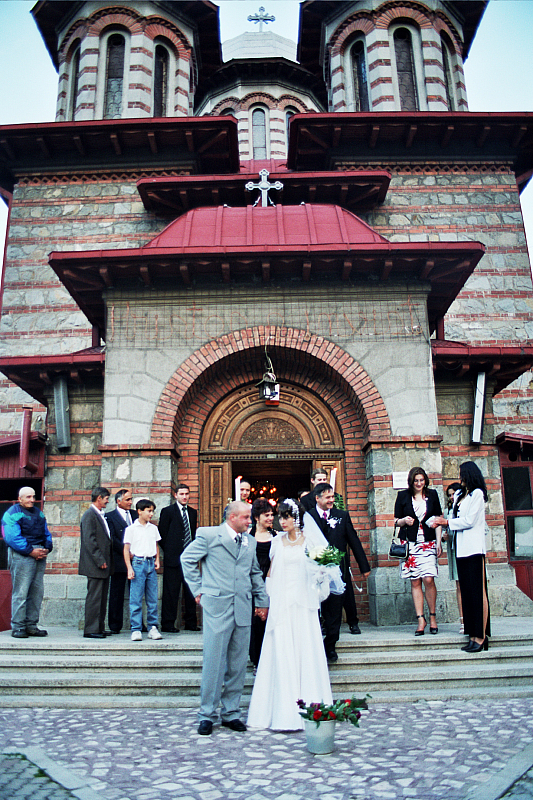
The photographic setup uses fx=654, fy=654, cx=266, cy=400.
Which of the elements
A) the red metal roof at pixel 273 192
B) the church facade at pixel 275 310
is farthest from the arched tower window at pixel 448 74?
the red metal roof at pixel 273 192

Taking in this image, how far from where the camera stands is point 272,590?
5.71 metres

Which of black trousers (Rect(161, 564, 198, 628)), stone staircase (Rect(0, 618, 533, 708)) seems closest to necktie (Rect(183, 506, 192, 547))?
black trousers (Rect(161, 564, 198, 628))

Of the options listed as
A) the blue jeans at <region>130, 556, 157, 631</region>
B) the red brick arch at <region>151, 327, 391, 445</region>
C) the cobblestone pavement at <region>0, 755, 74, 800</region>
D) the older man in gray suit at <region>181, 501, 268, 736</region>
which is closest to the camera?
the cobblestone pavement at <region>0, 755, 74, 800</region>

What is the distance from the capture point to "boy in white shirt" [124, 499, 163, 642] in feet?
25.6

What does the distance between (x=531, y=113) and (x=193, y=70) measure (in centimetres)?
1046

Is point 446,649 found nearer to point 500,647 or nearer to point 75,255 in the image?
point 500,647

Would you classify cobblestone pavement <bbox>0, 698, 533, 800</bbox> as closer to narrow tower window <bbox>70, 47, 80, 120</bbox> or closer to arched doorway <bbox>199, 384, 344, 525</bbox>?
arched doorway <bbox>199, 384, 344, 525</bbox>

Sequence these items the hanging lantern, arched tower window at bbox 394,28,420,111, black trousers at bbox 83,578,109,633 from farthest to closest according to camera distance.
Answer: arched tower window at bbox 394,28,420,111 < the hanging lantern < black trousers at bbox 83,578,109,633

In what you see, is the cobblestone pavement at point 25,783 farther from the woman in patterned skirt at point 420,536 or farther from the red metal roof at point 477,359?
the red metal roof at point 477,359

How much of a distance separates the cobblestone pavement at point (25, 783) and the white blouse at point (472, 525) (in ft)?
15.2

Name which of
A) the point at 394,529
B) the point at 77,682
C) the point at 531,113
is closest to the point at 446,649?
the point at 394,529

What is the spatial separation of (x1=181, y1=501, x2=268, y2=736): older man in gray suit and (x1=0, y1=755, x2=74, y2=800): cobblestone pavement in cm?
135

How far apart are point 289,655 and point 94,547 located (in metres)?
3.53

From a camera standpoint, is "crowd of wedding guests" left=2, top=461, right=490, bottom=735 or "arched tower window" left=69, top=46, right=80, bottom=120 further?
"arched tower window" left=69, top=46, right=80, bottom=120
